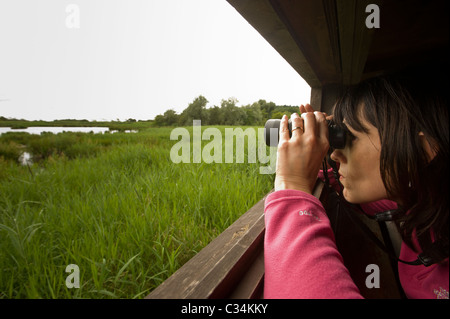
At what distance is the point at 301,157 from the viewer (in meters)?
0.61

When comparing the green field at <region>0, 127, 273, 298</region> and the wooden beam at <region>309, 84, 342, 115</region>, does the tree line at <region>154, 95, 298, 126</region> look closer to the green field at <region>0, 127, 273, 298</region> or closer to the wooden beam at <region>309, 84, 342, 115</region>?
the wooden beam at <region>309, 84, 342, 115</region>

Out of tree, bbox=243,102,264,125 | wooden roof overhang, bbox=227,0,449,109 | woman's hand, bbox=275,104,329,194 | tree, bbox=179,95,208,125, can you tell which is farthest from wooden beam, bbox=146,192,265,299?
tree, bbox=179,95,208,125

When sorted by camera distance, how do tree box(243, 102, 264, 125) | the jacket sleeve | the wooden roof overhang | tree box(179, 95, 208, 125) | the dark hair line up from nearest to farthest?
the jacket sleeve
the dark hair
the wooden roof overhang
tree box(243, 102, 264, 125)
tree box(179, 95, 208, 125)

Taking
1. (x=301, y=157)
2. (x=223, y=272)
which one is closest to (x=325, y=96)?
(x=301, y=157)

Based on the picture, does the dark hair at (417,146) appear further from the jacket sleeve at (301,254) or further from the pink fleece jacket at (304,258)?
the jacket sleeve at (301,254)

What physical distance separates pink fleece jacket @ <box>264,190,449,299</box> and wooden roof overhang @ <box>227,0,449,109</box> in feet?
2.00

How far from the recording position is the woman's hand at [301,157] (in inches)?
23.8

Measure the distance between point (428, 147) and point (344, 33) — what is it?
777 mm

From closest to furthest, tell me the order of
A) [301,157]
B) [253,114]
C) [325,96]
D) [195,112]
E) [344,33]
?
1. [301,157]
2. [344,33]
3. [325,96]
4. [253,114]
5. [195,112]

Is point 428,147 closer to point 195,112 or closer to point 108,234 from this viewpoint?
point 108,234

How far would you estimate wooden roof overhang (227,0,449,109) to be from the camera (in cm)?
73

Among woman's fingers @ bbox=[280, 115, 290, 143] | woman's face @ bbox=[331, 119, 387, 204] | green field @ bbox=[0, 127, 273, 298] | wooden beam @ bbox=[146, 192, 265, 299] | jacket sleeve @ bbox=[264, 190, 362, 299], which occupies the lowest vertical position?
green field @ bbox=[0, 127, 273, 298]

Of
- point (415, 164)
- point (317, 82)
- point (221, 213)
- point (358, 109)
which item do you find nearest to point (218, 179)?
point (221, 213)
